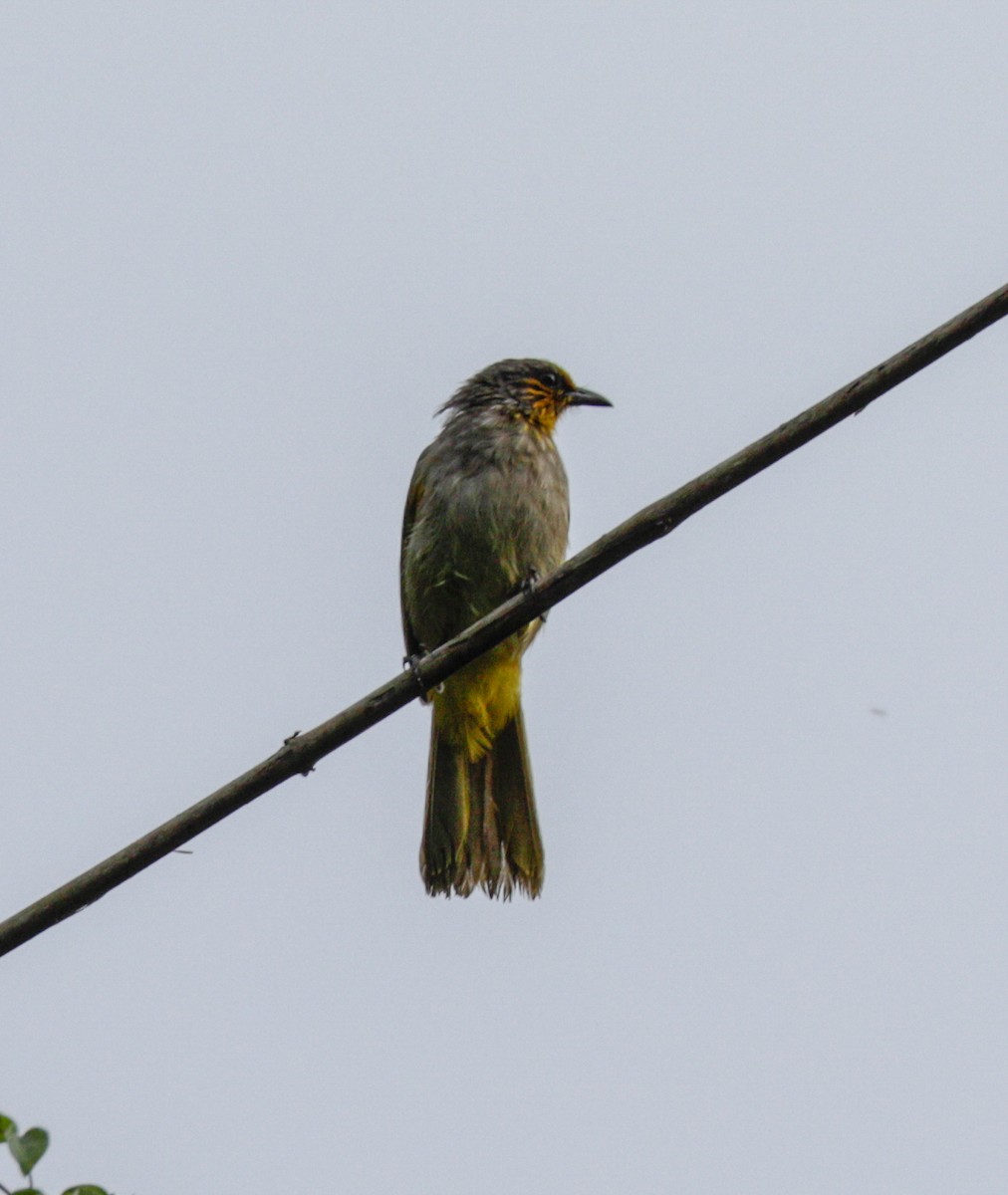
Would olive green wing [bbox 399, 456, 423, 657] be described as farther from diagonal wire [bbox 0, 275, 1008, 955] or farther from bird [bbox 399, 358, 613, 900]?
diagonal wire [bbox 0, 275, 1008, 955]

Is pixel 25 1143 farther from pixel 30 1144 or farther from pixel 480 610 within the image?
pixel 480 610

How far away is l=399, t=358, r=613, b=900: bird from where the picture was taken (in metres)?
6.62

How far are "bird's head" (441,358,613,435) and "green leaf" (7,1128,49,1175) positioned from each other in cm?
490

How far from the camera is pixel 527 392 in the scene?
7.54m

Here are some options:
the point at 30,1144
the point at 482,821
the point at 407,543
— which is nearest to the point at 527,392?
the point at 407,543

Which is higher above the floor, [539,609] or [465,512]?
[465,512]

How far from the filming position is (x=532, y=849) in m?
6.58

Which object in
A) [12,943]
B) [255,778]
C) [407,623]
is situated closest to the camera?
[12,943]

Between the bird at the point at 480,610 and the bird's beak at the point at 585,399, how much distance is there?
43cm

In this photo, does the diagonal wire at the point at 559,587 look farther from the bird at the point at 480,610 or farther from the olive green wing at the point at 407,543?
the olive green wing at the point at 407,543

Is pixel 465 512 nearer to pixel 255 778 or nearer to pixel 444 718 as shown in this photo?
pixel 444 718

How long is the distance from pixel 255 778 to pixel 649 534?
1.03 meters

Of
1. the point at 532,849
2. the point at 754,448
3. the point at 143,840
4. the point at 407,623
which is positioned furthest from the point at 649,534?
the point at 407,623

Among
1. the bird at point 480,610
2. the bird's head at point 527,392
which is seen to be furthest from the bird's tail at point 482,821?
the bird's head at point 527,392
